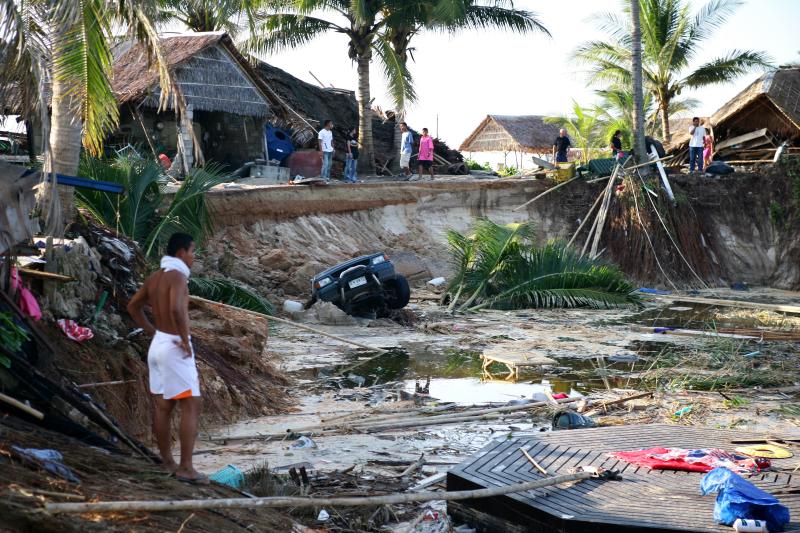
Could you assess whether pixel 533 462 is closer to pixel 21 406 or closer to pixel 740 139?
pixel 21 406

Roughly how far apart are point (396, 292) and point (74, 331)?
9050 millimetres

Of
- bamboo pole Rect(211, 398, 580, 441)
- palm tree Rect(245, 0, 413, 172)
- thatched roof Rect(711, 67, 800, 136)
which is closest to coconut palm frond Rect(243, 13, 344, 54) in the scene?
palm tree Rect(245, 0, 413, 172)

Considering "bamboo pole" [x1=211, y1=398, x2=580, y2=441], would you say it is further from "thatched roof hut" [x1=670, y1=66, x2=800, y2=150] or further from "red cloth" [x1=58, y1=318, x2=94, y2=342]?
"thatched roof hut" [x1=670, y1=66, x2=800, y2=150]

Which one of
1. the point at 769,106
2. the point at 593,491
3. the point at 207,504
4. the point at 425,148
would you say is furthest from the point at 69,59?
the point at 769,106

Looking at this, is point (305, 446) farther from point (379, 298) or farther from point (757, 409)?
point (379, 298)

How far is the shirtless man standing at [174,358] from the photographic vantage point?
634 centimetres

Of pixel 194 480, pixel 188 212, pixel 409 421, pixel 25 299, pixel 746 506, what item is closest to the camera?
pixel 746 506

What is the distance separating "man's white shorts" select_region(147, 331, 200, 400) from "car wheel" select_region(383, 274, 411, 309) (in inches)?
424

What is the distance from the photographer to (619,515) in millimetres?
6309

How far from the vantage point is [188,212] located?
1384 centimetres

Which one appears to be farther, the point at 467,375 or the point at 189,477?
the point at 467,375

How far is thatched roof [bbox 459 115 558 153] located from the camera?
44500mm

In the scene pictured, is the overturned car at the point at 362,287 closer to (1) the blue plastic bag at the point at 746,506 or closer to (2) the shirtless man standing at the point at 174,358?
(2) the shirtless man standing at the point at 174,358

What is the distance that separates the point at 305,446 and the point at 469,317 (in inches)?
383
